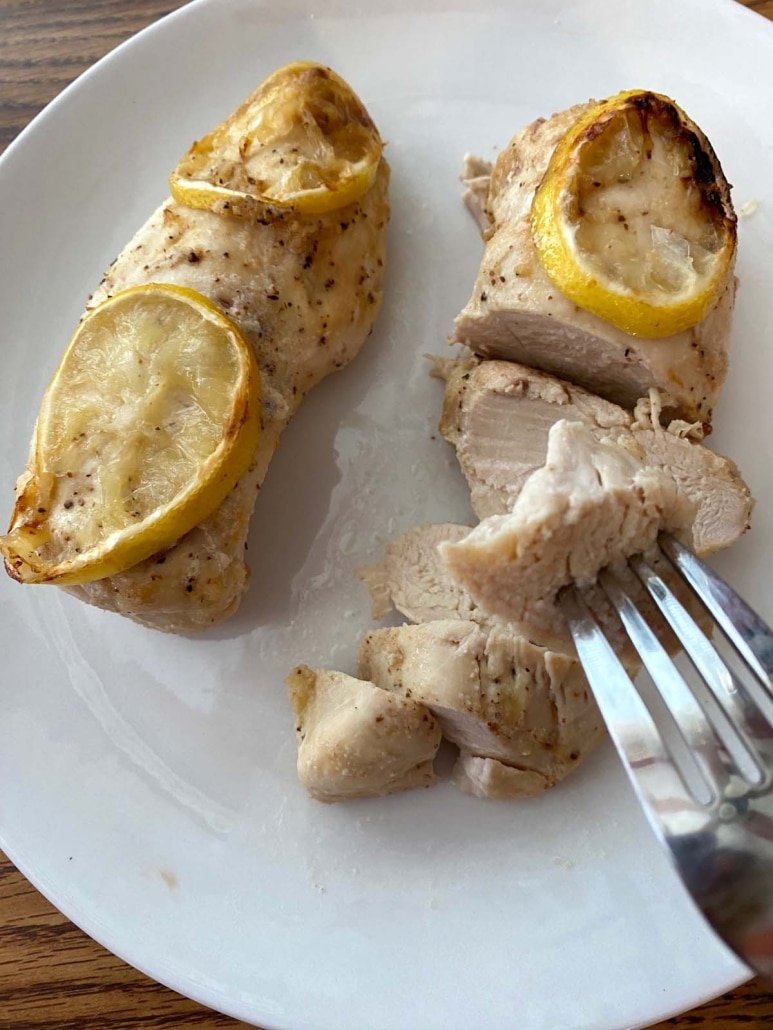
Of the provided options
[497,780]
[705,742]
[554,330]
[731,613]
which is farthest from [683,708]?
[554,330]

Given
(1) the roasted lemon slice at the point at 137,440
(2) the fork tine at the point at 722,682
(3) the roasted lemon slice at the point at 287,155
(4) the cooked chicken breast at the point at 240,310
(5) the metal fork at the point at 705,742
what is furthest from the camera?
(3) the roasted lemon slice at the point at 287,155

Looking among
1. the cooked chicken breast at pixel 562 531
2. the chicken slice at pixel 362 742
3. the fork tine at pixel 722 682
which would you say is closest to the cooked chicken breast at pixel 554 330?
the cooked chicken breast at pixel 562 531

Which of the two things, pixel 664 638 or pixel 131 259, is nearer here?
pixel 664 638

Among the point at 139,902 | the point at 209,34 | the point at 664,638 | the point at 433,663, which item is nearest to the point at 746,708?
the point at 664,638

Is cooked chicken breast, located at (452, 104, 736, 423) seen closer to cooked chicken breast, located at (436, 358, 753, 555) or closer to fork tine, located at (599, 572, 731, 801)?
cooked chicken breast, located at (436, 358, 753, 555)

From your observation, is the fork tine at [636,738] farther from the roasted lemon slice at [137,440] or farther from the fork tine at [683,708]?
the roasted lemon slice at [137,440]

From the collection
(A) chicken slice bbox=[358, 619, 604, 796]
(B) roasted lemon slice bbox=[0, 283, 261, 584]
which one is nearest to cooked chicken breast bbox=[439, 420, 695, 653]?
(A) chicken slice bbox=[358, 619, 604, 796]

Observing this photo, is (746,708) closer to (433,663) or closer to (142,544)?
(433,663)
